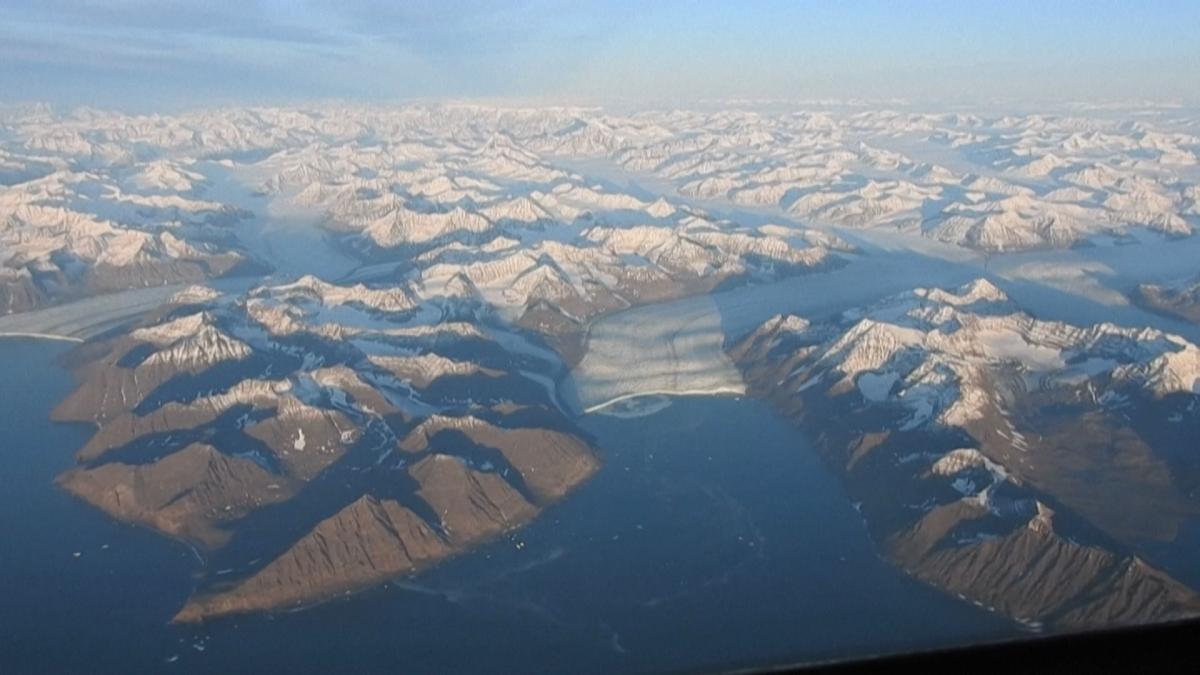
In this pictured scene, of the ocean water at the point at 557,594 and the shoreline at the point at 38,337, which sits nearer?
the ocean water at the point at 557,594

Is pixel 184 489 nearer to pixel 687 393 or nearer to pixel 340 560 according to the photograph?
pixel 340 560

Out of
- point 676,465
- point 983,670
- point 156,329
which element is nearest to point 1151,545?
point 676,465

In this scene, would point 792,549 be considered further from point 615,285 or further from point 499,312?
point 615,285

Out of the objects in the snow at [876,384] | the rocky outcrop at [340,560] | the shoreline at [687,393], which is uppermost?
the snow at [876,384]

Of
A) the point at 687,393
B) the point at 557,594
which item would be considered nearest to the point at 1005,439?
the point at 687,393

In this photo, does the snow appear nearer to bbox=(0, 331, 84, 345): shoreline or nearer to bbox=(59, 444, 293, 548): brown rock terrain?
bbox=(59, 444, 293, 548): brown rock terrain

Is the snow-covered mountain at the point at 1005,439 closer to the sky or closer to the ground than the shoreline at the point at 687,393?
closer to the sky

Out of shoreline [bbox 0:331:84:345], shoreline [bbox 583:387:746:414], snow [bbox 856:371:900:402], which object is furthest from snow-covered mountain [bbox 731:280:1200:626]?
shoreline [bbox 0:331:84:345]

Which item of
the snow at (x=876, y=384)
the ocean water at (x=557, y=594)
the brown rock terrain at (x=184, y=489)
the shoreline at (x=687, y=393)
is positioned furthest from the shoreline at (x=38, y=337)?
the snow at (x=876, y=384)

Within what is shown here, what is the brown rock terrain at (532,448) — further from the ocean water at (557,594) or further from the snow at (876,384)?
the snow at (876,384)
